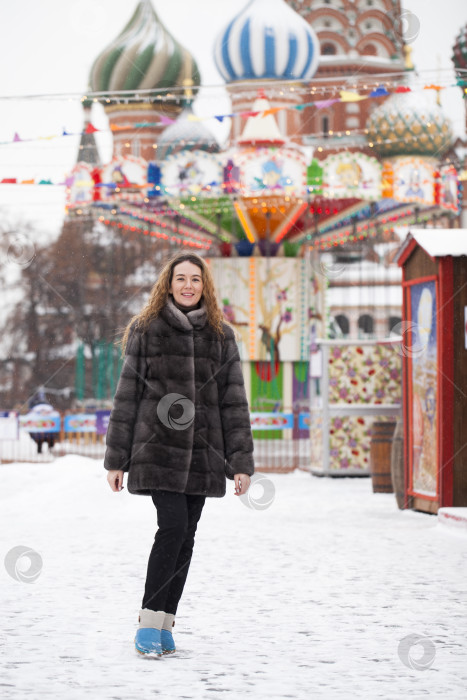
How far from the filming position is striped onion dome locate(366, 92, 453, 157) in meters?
47.0

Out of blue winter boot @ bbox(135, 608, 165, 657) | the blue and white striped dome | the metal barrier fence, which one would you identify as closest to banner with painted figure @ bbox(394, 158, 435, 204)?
the metal barrier fence

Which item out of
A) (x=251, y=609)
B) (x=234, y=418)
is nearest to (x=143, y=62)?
(x=251, y=609)

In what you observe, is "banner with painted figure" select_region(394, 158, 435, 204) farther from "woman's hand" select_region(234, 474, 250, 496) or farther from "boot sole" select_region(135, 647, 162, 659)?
"boot sole" select_region(135, 647, 162, 659)

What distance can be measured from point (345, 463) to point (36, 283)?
113ft

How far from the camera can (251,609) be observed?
23.3 ft

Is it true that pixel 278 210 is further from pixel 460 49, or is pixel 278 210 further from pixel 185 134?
pixel 460 49

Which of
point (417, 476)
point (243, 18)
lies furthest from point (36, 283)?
point (417, 476)

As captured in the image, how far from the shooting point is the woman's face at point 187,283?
6.03 meters

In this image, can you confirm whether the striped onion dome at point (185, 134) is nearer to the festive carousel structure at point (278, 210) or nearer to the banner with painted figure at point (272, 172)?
the festive carousel structure at point (278, 210)

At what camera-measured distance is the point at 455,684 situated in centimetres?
518

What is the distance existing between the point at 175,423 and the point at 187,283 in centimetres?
69

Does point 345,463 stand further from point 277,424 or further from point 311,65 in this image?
point 311,65

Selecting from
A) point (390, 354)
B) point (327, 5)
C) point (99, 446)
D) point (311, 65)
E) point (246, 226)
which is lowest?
point (99, 446)

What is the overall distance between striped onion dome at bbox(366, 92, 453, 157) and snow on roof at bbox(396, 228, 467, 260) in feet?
112
